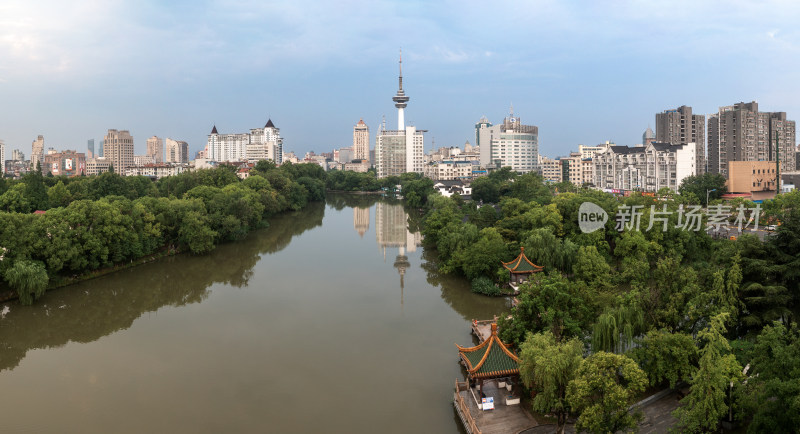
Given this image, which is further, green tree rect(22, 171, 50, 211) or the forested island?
green tree rect(22, 171, 50, 211)

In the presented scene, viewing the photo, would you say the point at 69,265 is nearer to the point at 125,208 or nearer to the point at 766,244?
the point at 125,208

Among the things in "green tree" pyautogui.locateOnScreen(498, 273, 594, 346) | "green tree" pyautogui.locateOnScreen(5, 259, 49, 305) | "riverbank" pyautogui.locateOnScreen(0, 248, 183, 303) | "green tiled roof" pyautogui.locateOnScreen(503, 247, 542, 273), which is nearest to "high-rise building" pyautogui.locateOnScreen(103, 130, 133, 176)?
"riverbank" pyautogui.locateOnScreen(0, 248, 183, 303)

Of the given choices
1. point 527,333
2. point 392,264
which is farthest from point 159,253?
point 527,333

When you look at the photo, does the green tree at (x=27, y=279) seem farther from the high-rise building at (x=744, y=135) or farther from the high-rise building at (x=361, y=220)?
the high-rise building at (x=744, y=135)

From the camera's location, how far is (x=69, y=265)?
13.9 metres

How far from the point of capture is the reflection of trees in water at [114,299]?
1063cm

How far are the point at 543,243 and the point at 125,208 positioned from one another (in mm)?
12642

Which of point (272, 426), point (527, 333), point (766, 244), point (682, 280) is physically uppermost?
point (766, 244)

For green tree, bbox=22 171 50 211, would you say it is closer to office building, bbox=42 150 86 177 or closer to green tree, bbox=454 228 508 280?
green tree, bbox=454 228 508 280

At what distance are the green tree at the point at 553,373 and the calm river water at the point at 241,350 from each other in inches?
53.2

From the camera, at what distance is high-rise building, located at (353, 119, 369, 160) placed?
12213 centimetres

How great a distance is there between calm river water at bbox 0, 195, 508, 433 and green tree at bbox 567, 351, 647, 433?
2.06 meters

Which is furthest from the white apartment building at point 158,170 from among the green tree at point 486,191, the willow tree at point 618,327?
the willow tree at point 618,327

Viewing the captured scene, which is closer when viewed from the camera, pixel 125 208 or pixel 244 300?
pixel 244 300
